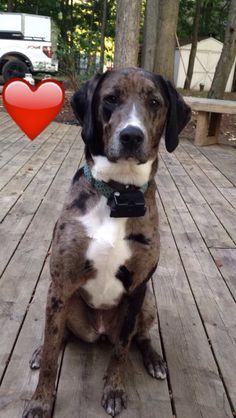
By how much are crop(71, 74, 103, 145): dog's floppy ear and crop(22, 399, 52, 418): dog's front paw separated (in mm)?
1112

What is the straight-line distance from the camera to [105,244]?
199 cm

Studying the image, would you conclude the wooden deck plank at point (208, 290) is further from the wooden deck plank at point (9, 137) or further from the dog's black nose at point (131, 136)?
the wooden deck plank at point (9, 137)

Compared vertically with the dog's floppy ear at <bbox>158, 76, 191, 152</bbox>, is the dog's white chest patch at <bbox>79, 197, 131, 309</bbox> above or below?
below

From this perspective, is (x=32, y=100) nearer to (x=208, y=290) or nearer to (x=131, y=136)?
(x=131, y=136)

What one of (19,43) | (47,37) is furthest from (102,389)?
(47,37)

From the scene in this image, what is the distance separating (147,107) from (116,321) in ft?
3.34

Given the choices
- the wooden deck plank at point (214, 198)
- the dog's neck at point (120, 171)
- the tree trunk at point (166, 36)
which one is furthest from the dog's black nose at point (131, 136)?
the tree trunk at point (166, 36)

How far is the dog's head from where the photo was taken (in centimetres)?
186

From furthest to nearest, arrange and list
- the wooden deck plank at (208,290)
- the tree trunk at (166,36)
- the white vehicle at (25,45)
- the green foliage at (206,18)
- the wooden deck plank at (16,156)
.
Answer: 1. the green foliage at (206,18)
2. the white vehicle at (25,45)
3. the tree trunk at (166,36)
4. the wooden deck plank at (16,156)
5. the wooden deck plank at (208,290)

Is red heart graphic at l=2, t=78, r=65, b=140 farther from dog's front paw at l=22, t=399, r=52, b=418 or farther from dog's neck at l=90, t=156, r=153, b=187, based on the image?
dog's front paw at l=22, t=399, r=52, b=418

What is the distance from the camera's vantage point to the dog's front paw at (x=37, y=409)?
203 centimetres

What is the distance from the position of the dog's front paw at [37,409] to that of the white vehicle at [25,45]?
1310 centimetres

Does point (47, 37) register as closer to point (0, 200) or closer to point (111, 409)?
point (0, 200)

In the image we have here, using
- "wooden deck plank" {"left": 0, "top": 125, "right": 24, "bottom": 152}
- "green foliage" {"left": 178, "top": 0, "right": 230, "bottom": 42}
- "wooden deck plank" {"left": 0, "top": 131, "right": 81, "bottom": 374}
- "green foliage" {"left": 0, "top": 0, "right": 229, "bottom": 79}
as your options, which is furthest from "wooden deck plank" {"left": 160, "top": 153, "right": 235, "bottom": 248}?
"green foliage" {"left": 178, "top": 0, "right": 230, "bottom": 42}
